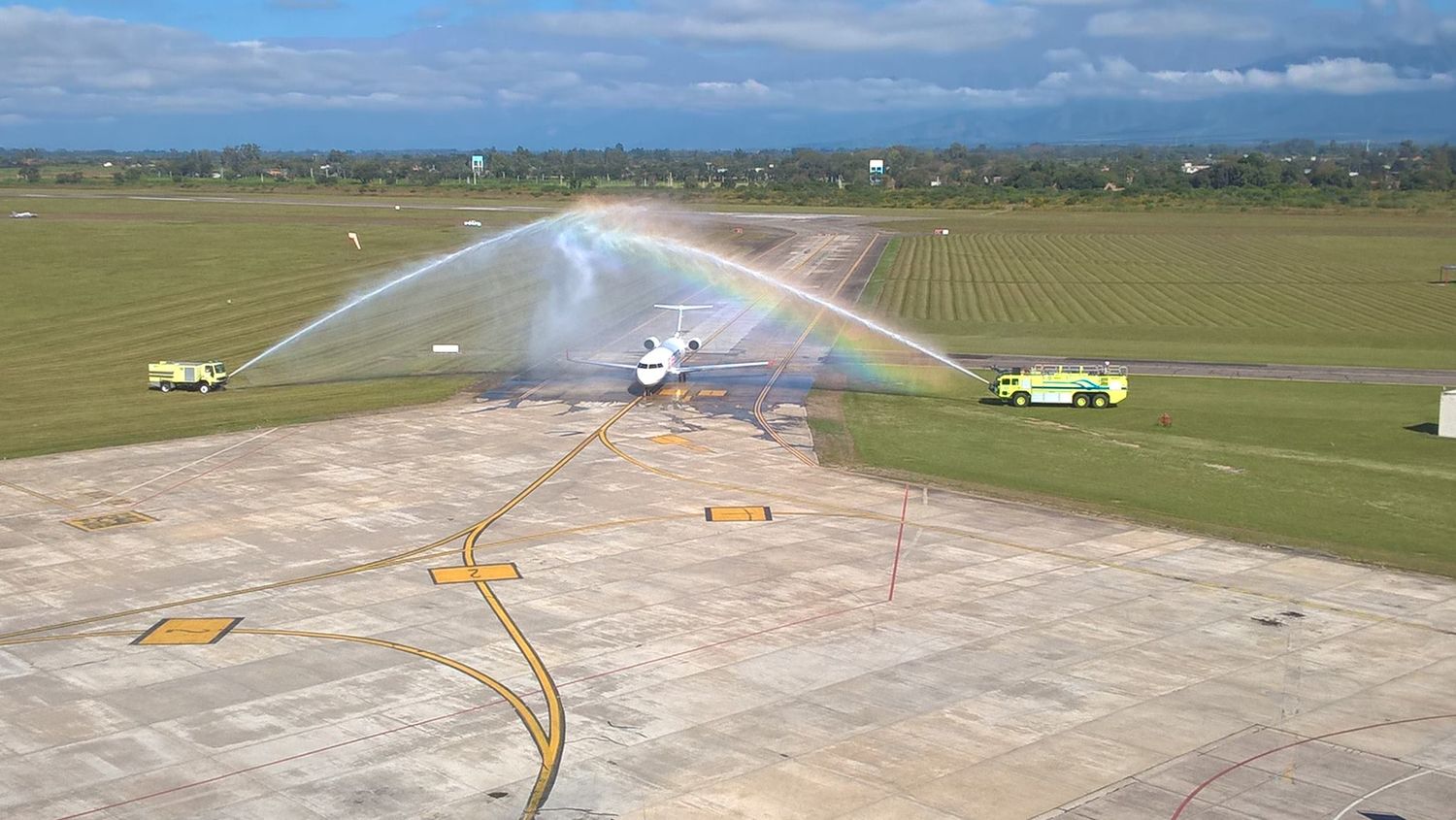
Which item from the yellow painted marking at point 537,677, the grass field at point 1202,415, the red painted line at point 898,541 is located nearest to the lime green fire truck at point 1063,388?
the grass field at point 1202,415

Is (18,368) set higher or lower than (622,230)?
lower

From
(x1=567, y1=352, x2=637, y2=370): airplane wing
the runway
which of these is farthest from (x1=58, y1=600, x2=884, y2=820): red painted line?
(x1=567, y1=352, x2=637, y2=370): airplane wing

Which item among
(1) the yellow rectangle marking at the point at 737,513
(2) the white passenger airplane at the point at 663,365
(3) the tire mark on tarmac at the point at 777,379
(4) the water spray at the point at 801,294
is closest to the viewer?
(1) the yellow rectangle marking at the point at 737,513

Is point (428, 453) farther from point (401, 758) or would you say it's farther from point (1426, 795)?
point (1426, 795)

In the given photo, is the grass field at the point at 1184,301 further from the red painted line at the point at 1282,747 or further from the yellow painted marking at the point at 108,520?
the red painted line at the point at 1282,747

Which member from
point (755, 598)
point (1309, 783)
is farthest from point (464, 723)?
point (1309, 783)

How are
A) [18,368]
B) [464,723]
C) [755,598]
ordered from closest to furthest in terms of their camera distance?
[464,723] < [755,598] < [18,368]

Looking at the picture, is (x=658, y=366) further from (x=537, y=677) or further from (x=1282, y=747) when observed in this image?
(x=1282, y=747)

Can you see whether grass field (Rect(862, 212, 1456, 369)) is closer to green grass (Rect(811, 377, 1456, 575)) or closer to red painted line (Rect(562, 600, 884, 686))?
green grass (Rect(811, 377, 1456, 575))
